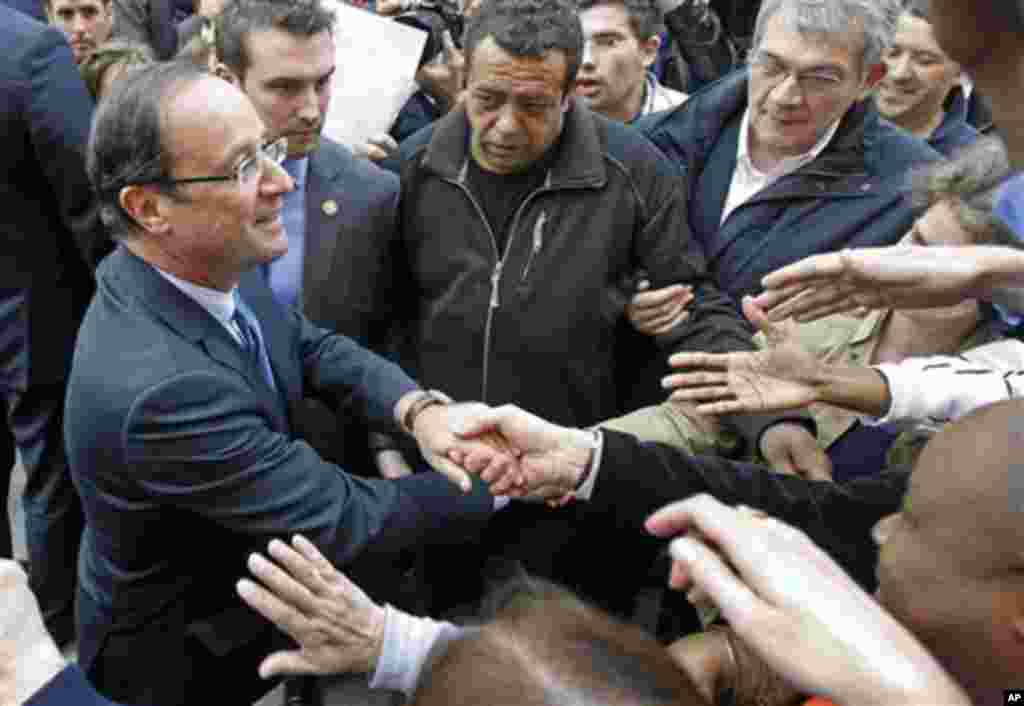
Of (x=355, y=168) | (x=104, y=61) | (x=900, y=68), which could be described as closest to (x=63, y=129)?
(x=104, y=61)

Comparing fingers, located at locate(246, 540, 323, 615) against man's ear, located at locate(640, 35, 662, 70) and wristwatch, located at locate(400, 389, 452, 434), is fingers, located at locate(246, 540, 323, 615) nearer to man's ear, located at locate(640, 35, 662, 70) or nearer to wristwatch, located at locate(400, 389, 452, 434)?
wristwatch, located at locate(400, 389, 452, 434)

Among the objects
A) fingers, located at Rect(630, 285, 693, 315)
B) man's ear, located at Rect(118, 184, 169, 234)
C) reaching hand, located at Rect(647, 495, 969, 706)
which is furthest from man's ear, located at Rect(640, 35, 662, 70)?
reaching hand, located at Rect(647, 495, 969, 706)

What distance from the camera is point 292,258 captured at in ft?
9.03

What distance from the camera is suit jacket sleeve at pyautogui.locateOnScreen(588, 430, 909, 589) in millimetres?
1992

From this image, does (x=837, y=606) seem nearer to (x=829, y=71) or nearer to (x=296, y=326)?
(x=296, y=326)

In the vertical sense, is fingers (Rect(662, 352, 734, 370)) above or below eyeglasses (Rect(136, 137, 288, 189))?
below

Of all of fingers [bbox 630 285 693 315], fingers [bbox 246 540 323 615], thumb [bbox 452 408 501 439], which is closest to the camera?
fingers [bbox 246 540 323 615]

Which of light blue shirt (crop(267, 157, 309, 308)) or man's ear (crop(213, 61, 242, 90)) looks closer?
light blue shirt (crop(267, 157, 309, 308))

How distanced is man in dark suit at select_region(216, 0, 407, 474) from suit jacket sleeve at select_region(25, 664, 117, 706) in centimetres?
129

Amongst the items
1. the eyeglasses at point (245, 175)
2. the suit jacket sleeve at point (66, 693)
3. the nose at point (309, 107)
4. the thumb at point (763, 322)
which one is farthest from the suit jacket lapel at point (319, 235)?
the suit jacket sleeve at point (66, 693)

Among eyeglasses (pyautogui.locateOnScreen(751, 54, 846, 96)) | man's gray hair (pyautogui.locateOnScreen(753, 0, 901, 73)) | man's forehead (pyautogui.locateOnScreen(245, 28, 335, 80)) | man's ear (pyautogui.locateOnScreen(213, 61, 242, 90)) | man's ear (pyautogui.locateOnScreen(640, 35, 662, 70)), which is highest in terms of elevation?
man's gray hair (pyautogui.locateOnScreen(753, 0, 901, 73))

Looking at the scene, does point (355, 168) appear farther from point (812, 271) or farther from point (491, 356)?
point (812, 271)

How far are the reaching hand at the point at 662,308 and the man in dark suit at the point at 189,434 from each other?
2.03 feet

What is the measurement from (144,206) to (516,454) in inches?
31.7
